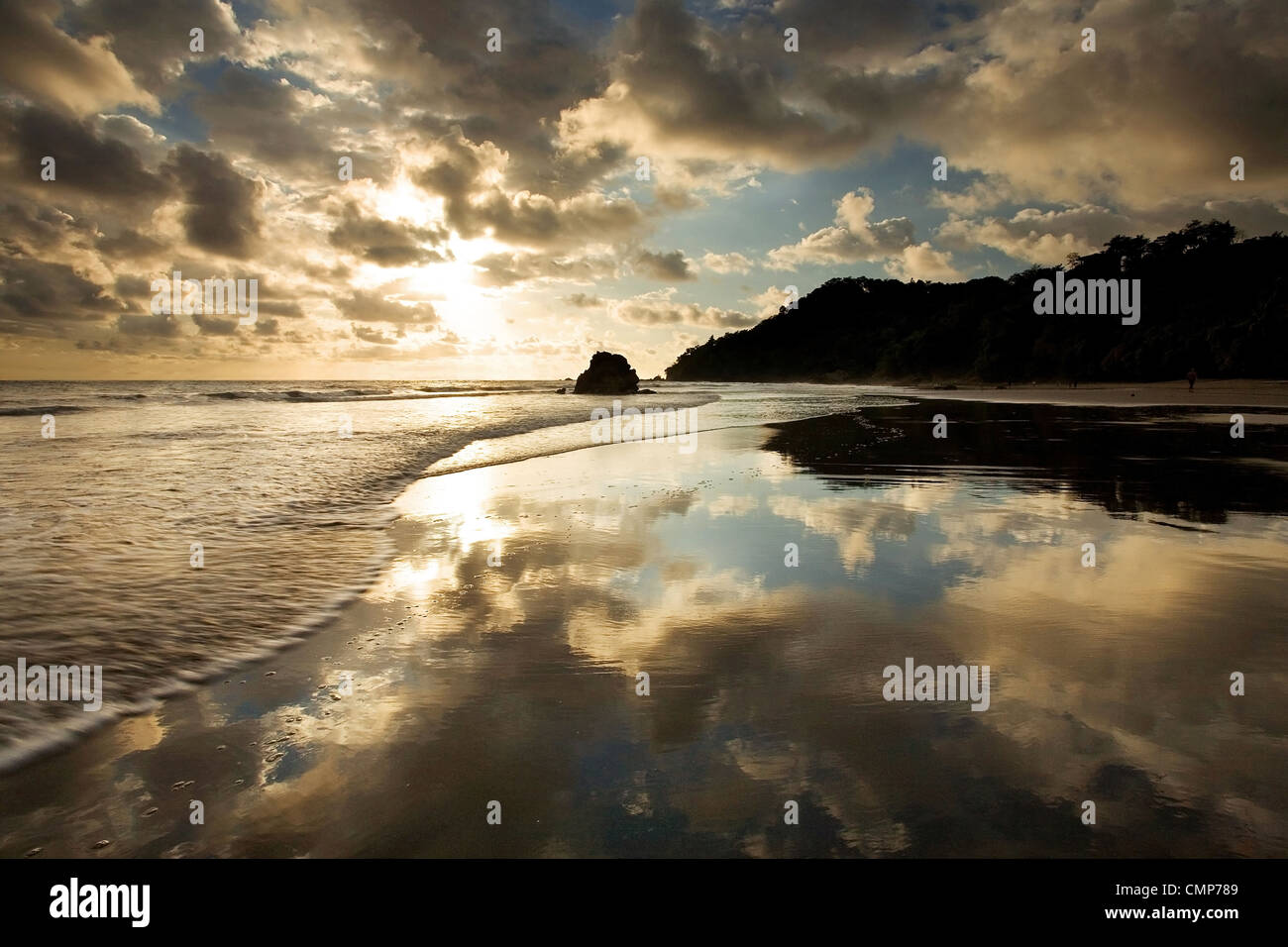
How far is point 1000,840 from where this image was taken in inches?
103

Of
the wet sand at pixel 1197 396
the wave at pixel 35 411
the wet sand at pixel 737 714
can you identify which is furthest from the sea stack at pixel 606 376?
the wet sand at pixel 737 714

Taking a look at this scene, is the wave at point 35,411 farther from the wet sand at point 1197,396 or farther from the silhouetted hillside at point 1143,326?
the silhouetted hillside at point 1143,326

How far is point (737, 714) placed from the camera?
3.72 meters

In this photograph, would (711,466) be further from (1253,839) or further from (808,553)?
(1253,839)

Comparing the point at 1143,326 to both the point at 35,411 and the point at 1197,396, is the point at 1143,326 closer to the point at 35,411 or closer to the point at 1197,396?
the point at 1197,396

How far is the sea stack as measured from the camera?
7869 cm

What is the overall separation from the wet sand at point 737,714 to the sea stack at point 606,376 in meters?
71.2

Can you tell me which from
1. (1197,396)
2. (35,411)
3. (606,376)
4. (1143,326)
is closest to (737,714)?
(35,411)

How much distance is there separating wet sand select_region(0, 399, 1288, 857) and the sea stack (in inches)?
2803

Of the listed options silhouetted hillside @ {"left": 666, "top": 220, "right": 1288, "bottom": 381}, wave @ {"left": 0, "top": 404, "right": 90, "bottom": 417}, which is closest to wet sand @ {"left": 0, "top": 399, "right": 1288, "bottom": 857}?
wave @ {"left": 0, "top": 404, "right": 90, "bottom": 417}

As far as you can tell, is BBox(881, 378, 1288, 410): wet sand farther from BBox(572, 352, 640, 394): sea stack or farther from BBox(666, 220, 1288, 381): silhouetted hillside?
BBox(572, 352, 640, 394): sea stack

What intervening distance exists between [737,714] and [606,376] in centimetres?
7681
